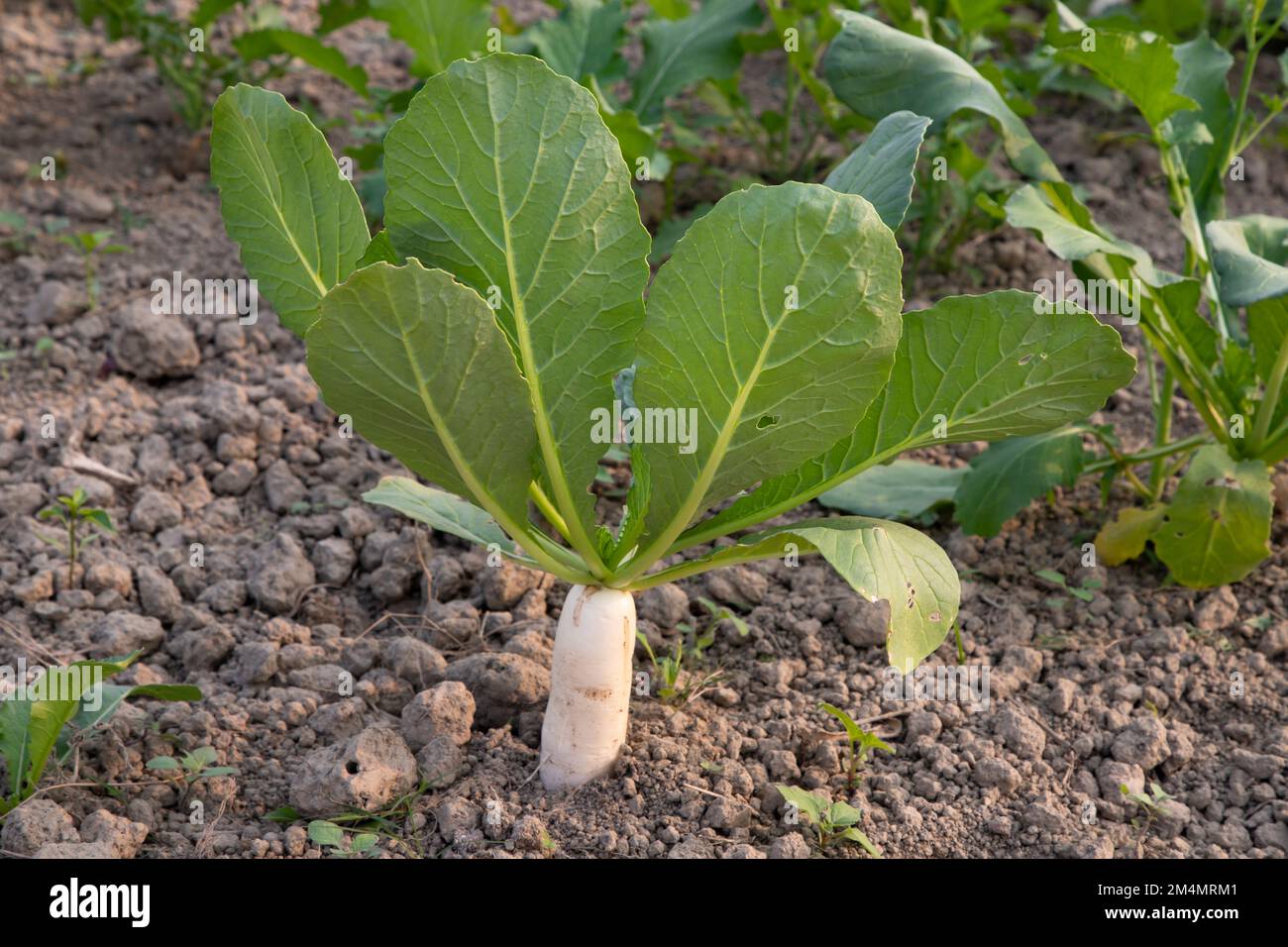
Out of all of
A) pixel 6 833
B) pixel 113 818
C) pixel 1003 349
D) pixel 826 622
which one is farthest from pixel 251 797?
pixel 1003 349

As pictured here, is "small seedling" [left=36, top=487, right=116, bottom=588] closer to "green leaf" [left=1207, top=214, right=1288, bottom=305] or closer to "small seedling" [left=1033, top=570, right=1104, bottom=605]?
"small seedling" [left=1033, top=570, right=1104, bottom=605]

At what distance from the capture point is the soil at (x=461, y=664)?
184cm

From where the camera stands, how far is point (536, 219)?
1565 mm

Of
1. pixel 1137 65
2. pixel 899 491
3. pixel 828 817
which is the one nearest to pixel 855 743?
pixel 828 817

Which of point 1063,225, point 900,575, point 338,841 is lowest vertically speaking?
point 338,841

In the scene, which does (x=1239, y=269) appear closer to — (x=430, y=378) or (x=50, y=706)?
(x=430, y=378)

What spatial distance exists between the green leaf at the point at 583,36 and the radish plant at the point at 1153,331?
87 centimetres

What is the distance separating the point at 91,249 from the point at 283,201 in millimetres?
1633

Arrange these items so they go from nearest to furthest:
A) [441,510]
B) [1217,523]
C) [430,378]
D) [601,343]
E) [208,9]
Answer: [430,378] → [601,343] → [441,510] → [1217,523] → [208,9]

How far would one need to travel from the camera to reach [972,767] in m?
1.98

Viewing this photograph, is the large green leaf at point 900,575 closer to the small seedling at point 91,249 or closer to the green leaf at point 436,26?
the green leaf at point 436,26

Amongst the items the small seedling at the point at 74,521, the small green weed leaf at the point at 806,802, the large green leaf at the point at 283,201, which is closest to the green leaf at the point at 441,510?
the large green leaf at the point at 283,201

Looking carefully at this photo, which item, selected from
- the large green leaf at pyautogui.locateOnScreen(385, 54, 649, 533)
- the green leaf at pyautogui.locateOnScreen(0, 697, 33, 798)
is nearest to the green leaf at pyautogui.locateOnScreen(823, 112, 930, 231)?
the large green leaf at pyautogui.locateOnScreen(385, 54, 649, 533)

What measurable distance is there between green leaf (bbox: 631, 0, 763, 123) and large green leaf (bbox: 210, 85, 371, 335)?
1667 mm
